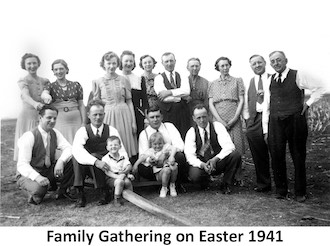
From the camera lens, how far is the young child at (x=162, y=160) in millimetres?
4176

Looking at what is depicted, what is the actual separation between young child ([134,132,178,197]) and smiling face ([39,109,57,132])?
1.00 metres

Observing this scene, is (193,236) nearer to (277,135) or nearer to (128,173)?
(128,173)

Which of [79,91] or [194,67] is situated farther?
[194,67]

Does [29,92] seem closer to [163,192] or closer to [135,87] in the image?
[135,87]

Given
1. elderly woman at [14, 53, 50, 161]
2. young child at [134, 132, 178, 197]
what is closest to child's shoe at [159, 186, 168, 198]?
young child at [134, 132, 178, 197]

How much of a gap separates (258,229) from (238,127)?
1.67 meters

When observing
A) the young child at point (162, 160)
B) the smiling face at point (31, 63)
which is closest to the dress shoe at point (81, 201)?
the young child at point (162, 160)

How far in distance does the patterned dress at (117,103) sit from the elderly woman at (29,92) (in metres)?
0.64

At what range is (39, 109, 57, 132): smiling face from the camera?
4.09 m

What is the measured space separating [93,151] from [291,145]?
82.4 inches

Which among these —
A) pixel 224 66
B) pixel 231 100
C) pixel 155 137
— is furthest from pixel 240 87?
pixel 155 137

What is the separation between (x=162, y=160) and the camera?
167 inches

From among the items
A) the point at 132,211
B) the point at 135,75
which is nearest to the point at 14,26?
the point at 135,75

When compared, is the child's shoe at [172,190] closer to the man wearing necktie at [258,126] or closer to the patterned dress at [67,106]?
the man wearing necktie at [258,126]
